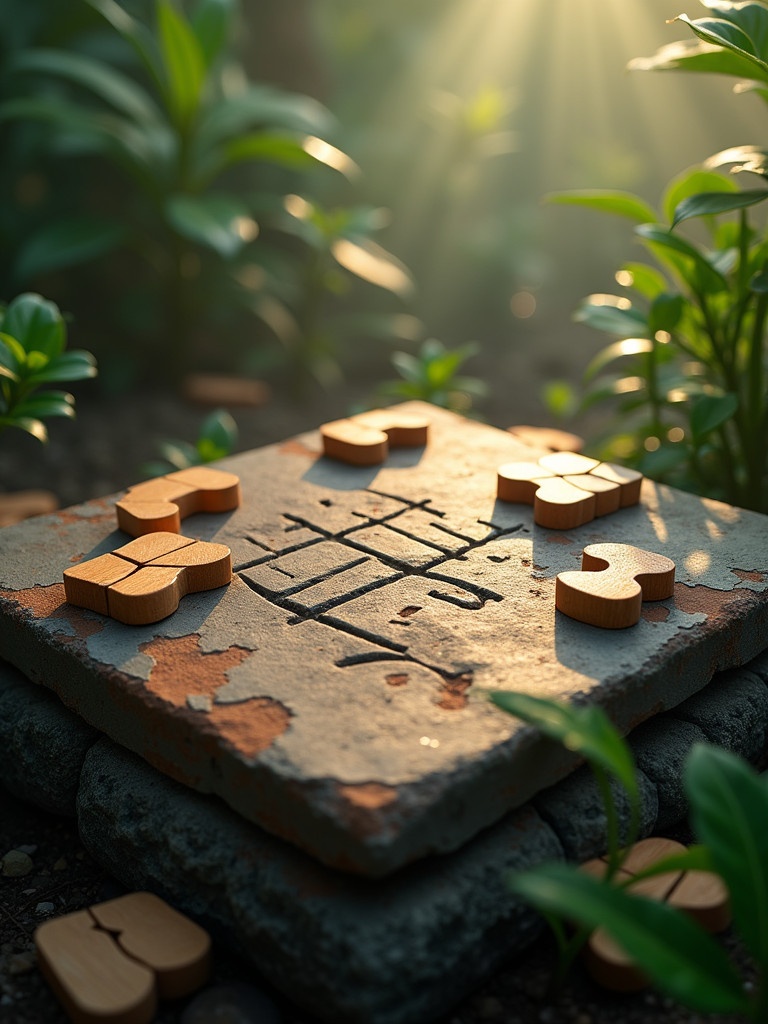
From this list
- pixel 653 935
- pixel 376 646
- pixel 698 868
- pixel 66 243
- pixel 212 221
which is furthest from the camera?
pixel 66 243

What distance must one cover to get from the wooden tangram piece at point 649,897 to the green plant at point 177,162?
2066mm

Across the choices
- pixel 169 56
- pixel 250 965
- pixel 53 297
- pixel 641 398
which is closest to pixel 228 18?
pixel 169 56

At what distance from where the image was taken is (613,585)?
5.30 ft

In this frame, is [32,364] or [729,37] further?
[32,364]

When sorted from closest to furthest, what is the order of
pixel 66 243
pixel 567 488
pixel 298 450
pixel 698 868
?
pixel 698 868 < pixel 567 488 < pixel 298 450 < pixel 66 243

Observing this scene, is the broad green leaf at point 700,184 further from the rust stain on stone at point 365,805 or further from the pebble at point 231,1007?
the pebble at point 231,1007

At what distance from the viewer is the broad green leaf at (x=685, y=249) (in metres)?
2.01

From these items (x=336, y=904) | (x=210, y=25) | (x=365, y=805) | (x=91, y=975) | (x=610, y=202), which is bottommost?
(x=91, y=975)

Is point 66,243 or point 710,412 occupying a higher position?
point 66,243

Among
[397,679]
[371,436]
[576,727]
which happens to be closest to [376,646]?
[397,679]

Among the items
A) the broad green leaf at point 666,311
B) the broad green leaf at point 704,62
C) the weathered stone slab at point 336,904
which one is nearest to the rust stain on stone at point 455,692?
the weathered stone slab at point 336,904

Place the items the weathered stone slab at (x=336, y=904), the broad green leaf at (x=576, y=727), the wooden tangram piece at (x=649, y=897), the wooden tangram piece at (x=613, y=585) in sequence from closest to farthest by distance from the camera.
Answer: the broad green leaf at (x=576, y=727) < the weathered stone slab at (x=336, y=904) < the wooden tangram piece at (x=649, y=897) < the wooden tangram piece at (x=613, y=585)

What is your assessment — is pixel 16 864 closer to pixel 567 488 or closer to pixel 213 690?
pixel 213 690

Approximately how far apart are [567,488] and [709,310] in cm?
57
